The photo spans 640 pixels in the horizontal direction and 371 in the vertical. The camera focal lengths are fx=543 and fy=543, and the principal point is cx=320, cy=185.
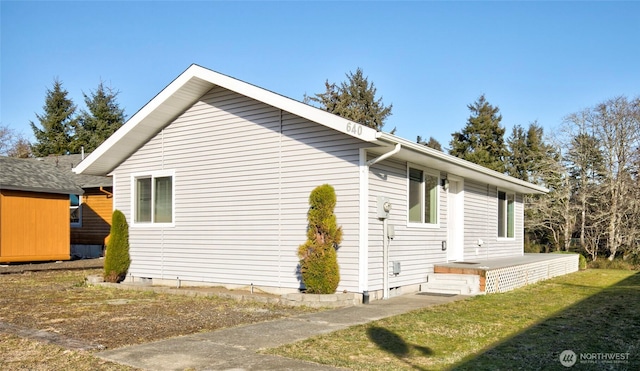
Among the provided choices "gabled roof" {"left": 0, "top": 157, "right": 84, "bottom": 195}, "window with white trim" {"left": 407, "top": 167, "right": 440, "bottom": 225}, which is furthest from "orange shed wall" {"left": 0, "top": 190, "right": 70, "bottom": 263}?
"window with white trim" {"left": 407, "top": 167, "right": 440, "bottom": 225}

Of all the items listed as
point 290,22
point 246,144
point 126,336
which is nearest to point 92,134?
point 290,22

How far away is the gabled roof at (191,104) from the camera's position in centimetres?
924

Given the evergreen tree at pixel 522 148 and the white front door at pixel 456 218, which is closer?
the white front door at pixel 456 218

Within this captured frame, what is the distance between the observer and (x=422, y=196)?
11.5m

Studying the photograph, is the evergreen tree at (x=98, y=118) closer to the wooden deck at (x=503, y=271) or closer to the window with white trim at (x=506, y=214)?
the window with white trim at (x=506, y=214)

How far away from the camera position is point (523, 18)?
1270 centimetres

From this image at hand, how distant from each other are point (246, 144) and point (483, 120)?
112ft

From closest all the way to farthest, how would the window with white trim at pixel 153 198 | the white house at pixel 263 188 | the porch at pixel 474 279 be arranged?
1. the white house at pixel 263 188
2. the porch at pixel 474 279
3. the window with white trim at pixel 153 198

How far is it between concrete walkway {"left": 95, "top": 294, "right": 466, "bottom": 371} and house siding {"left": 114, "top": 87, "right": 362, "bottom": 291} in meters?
1.85

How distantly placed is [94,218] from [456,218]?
16.1 meters

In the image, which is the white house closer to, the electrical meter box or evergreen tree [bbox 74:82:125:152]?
the electrical meter box

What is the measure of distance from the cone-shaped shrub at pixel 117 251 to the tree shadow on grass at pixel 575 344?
30.4ft

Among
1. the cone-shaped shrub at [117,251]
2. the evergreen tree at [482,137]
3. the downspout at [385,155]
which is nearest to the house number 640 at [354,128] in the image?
the downspout at [385,155]

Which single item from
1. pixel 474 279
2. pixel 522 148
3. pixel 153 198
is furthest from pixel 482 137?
pixel 153 198
